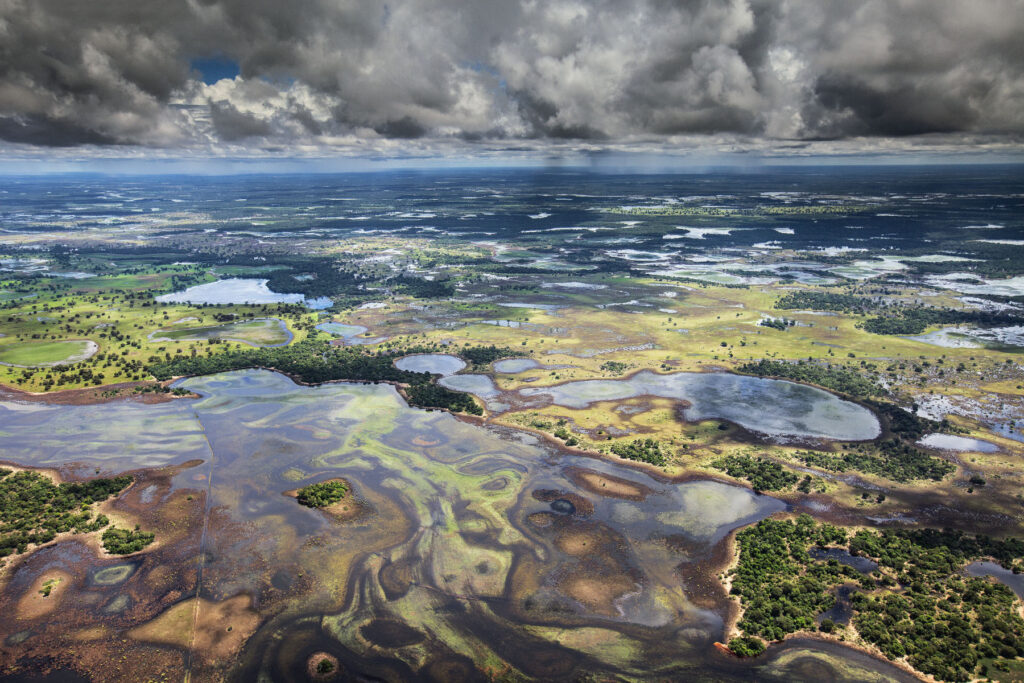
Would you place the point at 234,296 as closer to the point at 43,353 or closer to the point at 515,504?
the point at 43,353

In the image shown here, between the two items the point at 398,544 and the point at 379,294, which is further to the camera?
the point at 379,294

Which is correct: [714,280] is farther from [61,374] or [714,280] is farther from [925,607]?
[61,374]

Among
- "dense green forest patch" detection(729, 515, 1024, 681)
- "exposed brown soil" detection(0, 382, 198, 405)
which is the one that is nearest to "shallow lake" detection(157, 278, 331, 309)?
"exposed brown soil" detection(0, 382, 198, 405)

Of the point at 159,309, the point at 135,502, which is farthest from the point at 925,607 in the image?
the point at 159,309

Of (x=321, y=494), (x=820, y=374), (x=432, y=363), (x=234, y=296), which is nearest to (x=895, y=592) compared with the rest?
(x=321, y=494)

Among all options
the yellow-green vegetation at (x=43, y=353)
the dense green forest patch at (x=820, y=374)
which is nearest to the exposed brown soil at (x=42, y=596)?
the yellow-green vegetation at (x=43, y=353)

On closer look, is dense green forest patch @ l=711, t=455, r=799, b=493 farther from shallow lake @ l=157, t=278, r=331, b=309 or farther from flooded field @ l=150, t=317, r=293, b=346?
shallow lake @ l=157, t=278, r=331, b=309
